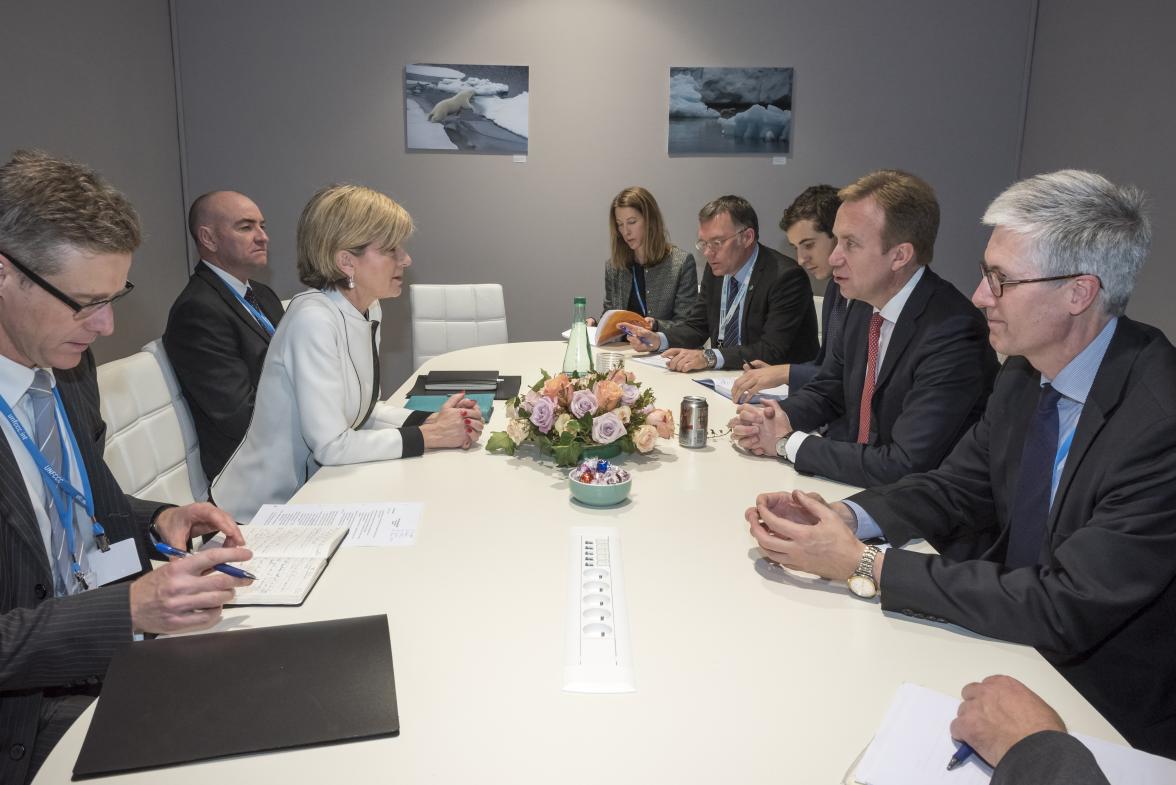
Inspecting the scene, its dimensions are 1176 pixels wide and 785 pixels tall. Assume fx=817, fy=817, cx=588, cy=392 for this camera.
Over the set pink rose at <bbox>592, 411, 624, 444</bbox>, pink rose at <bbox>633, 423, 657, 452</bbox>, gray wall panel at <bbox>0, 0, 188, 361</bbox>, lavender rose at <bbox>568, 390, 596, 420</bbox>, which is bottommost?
pink rose at <bbox>633, 423, 657, 452</bbox>

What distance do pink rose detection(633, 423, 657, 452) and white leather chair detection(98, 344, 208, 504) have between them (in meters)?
1.28

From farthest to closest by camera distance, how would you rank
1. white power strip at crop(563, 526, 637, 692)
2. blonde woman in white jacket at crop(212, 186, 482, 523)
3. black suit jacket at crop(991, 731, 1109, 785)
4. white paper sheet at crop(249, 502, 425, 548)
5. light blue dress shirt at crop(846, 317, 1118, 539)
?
blonde woman in white jacket at crop(212, 186, 482, 523)
white paper sheet at crop(249, 502, 425, 548)
light blue dress shirt at crop(846, 317, 1118, 539)
white power strip at crop(563, 526, 637, 692)
black suit jacket at crop(991, 731, 1109, 785)

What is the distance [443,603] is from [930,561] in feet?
2.69

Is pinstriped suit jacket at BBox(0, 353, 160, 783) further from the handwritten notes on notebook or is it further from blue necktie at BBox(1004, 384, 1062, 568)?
blue necktie at BBox(1004, 384, 1062, 568)

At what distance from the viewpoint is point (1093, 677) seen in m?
1.44

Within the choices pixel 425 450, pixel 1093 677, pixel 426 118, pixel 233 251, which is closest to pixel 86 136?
pixel 233 251

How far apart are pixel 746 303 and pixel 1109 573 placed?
2798 mm

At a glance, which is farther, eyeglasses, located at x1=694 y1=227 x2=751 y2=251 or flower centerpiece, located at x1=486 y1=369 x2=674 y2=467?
eyeglasses, located at x1=694 y1=227 x2=751 y2=251

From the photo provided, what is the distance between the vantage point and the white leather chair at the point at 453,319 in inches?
182

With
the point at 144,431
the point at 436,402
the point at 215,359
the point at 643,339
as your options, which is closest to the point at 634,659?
the point at 144,431

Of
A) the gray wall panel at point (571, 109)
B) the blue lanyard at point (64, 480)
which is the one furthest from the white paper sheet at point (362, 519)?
the gray wall panel at point (571, 109)

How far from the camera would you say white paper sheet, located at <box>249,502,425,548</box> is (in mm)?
1628

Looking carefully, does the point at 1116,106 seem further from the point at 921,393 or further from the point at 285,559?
the point at 285,559

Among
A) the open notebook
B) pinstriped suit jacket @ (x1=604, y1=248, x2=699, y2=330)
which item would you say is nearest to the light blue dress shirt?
the open notebook
